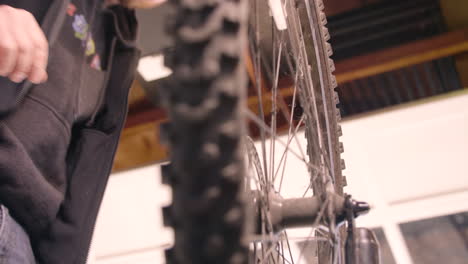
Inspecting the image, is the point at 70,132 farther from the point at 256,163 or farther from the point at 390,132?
the point at 390,132

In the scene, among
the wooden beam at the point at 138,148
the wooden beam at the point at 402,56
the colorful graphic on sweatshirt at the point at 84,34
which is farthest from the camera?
the wooden beam at the point at 138,148

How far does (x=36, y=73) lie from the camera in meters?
0.37

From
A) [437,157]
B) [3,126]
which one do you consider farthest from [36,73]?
[437,157]

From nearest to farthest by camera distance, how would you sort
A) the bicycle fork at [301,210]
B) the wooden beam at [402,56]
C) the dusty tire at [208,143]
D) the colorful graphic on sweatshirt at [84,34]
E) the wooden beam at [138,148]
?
the dusty tire at [208,143]
the bicycle fork at [301,210]
the colorful graphic on sweatshirt at [84,34]
the wooden beam at [402,56]
the wooden beam at [138,148]

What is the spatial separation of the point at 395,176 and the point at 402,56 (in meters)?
0.52

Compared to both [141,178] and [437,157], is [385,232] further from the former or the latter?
[141,178]

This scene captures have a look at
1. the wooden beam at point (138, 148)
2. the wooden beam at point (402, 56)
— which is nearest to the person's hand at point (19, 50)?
the wooden beam at point (402, 56)

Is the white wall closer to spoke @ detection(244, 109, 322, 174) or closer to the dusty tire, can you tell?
spoke @ detection(244, 109, 322, 174)

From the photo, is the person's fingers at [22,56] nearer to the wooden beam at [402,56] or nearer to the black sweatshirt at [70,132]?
the black sweatshirt at [70,132]

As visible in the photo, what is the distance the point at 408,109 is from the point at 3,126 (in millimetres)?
1239

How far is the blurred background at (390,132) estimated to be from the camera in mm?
1236

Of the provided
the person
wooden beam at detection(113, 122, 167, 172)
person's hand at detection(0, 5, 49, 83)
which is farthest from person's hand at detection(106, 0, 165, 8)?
wooden beam at detection(113, 122, 167, 172)

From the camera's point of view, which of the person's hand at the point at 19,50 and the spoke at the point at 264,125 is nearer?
the spoke at the point at 264,125

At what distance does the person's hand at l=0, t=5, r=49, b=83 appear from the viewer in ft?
1.15
